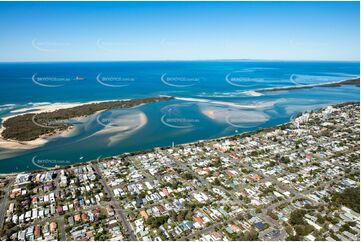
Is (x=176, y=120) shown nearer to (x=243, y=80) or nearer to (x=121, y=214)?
(x=121, y=214)

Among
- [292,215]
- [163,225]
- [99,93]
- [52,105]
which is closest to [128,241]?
[163,225]

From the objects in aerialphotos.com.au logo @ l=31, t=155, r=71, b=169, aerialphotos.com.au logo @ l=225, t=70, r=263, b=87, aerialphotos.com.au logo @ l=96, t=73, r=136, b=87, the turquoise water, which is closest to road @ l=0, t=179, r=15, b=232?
aerialphotos.com.au logo @ l=31, t=155, r=71, b=169

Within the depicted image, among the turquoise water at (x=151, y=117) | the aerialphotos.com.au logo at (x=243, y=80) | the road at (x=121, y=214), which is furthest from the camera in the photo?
the aerialphotos.com.au logo at (x=243, y=80)

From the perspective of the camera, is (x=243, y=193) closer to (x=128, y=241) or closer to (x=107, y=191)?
(x=128, y=241)

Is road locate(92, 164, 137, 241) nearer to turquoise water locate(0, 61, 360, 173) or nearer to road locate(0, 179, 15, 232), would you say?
road locate(0, 179, 15, 232)

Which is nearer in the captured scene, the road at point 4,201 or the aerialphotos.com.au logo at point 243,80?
the road at point 4,201

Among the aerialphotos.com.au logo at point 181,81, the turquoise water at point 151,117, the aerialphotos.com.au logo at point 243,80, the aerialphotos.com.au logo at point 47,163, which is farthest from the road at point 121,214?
the aerialphotos.com.au logo at point 243,80

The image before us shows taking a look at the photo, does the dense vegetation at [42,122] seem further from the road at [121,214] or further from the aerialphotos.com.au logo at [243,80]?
the aerialphotos.com.au logo at [243,80]

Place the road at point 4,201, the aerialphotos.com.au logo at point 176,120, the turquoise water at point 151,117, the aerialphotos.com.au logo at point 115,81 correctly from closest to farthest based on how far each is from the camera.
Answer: the road at point 4,201, the turquoise water at point 151,117, the aerialphotos.com.au logo at point 176,120, the aerialphotos.com.au logo at point 115,81
